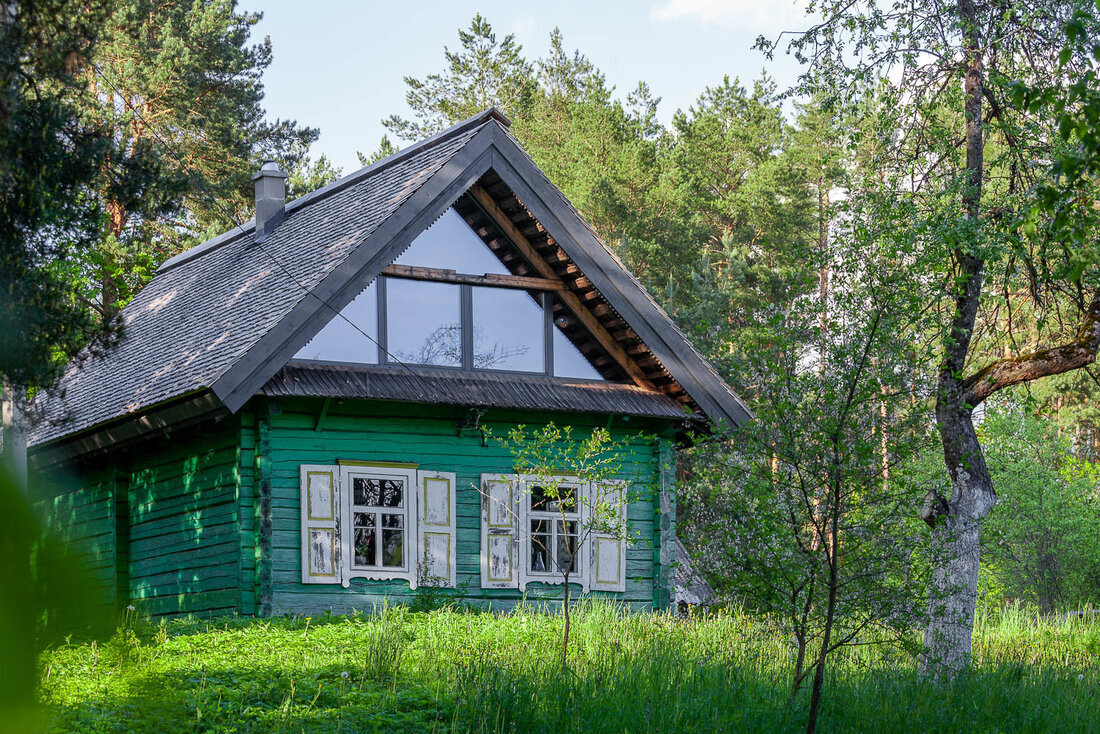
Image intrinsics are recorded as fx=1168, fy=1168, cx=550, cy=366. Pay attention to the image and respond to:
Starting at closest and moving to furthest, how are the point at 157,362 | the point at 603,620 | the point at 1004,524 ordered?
1. the point at 603,620
2. the point at 157,362
3. the point at 1004,524

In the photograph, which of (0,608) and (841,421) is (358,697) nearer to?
(841,421)

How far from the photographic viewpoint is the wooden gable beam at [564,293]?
52.6 ft

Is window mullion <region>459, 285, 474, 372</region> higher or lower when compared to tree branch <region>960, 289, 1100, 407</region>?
higher

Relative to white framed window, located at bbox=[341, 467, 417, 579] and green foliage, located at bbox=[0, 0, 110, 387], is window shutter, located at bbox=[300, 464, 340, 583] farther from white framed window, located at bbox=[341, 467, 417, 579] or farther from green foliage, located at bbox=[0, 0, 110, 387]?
green foliage, located at bbox=[0, 0, 110, 387]

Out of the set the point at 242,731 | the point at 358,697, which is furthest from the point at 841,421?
the point at 242,731

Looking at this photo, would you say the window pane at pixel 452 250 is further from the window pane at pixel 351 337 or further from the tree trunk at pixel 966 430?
the tree trunk at pixel 966 430

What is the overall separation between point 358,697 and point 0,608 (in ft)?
27.2

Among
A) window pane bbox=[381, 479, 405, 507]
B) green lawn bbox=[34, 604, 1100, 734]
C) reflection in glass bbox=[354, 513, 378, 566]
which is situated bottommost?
Result: green lawn bbox=[34, 604, 1100, 734]

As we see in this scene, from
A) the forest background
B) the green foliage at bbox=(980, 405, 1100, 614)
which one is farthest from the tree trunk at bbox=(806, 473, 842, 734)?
the green foliage at bbox=(980, 405, 1100, 614)

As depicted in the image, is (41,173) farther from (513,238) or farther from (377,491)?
(513,238)

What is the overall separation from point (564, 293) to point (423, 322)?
2159mm

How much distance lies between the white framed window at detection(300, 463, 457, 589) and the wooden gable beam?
3.04m

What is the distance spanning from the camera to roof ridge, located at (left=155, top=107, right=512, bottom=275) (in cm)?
1571

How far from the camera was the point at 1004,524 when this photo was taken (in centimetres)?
2798
